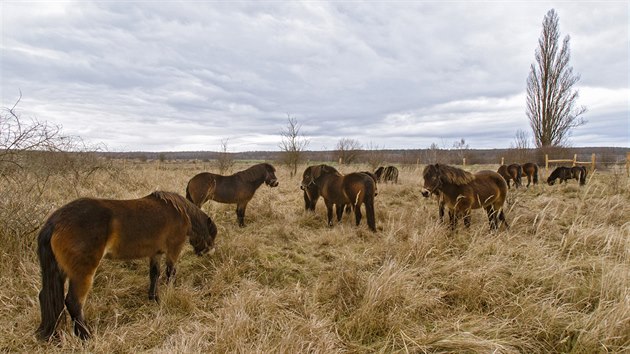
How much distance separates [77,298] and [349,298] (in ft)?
8.22

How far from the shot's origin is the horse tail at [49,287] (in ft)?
8.29

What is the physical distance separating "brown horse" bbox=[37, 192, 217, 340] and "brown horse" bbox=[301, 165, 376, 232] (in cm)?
400

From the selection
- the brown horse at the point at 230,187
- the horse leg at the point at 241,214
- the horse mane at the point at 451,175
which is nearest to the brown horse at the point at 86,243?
the brown horse at the point at 230,187

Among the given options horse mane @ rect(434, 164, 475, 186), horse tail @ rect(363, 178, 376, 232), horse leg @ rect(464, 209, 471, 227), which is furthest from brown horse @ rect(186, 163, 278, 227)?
horse leg @ rect(464, 209, 471, 227)

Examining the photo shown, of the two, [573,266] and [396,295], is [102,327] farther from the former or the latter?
[573,266]

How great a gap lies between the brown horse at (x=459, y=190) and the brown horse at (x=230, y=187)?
11.9 ft

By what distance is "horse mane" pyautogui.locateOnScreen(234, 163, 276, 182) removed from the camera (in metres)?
7.16

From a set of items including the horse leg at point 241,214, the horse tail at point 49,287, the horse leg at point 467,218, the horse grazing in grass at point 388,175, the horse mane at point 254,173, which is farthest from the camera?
the horse grazing in grass at point 388,175

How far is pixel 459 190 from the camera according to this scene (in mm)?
5918

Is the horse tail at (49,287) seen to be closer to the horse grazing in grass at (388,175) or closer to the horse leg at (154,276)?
the horse leg at (154,276)

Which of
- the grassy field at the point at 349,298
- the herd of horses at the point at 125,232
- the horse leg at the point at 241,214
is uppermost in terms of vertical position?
the herd of horses at the point at 125,232

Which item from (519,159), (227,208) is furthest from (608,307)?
(519,159)

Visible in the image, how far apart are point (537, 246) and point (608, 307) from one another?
1646 mm

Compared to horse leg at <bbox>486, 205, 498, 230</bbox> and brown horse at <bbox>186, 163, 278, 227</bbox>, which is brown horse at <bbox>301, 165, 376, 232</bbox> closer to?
brown horse at <bbox>186, 163, 278, 227</bbox>
